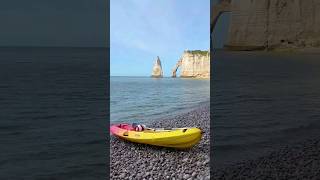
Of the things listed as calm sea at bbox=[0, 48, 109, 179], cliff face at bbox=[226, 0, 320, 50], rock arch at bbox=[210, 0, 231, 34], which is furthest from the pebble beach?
cliff face at bbox=[226, 0, 320, 50]

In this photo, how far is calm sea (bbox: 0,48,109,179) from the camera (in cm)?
603

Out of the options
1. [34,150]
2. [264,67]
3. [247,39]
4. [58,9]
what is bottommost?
[34,150]

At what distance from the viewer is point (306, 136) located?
6879 millimetres

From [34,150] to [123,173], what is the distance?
3.48m

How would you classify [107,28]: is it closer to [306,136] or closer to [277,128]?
[306,136]

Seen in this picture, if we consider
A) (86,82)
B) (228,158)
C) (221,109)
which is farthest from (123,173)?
(86,82)

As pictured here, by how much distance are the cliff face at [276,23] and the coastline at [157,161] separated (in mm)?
21762

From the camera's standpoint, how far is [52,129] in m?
9.66

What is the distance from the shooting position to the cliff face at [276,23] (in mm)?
26172

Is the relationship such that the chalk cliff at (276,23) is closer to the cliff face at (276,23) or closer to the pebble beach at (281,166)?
the cliff face at (276,23)

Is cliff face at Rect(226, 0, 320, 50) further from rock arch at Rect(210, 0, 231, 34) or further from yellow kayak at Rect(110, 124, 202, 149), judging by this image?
yellow kayak at Rect(110, 124, 202, 149)

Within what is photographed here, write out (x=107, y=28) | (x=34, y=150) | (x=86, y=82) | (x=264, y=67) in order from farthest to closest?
(x=264, y=67) < (x=86, y=82) < (x=34, y=150) < (x=107, y=28)

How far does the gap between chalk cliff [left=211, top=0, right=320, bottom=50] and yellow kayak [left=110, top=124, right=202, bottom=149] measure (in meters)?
21.9

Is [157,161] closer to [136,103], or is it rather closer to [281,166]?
[136,103]
